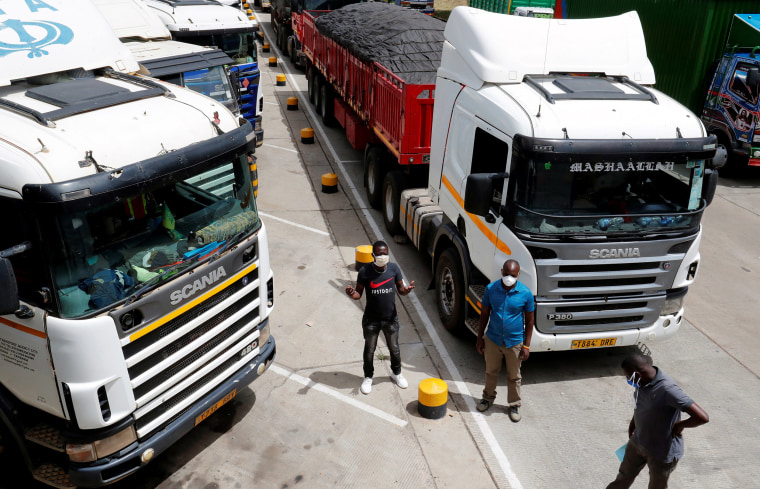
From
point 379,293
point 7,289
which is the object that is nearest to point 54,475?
point 7,289

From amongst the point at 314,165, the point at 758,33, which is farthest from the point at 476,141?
the point at 758,33

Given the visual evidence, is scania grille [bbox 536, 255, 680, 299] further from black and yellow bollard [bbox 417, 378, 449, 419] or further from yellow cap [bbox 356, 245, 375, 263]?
yellow cap [bbox 356, 245, 375, 263]

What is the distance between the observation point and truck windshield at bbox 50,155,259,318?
4.57m

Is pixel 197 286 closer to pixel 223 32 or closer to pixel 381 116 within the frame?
pixel 381 116

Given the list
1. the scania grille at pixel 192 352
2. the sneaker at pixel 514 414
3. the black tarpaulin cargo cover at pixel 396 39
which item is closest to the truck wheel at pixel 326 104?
the black tarpaulin cargo cover at pixel 396 39

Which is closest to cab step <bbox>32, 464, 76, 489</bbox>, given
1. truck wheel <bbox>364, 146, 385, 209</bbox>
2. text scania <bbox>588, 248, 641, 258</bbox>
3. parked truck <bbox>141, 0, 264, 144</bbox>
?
text scania <bbox>588, 248, 641, 258</bbox>

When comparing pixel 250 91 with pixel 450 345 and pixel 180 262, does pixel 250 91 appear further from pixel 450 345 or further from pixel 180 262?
pixel 180 262

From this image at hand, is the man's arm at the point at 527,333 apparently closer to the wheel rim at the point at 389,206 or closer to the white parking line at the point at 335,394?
the white parking line at the point at 335,394

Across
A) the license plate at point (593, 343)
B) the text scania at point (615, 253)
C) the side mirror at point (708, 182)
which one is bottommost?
the license plate at point (593, 343)

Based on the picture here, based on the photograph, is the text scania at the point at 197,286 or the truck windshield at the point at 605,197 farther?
the truck windshield at the point at 605,197

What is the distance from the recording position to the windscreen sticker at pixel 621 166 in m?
6.43

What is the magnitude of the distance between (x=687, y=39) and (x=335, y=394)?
13763 millimetres

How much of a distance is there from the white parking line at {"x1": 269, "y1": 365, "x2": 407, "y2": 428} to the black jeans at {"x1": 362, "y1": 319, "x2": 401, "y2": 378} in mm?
344

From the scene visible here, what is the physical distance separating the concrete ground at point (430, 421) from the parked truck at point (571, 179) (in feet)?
2.31
